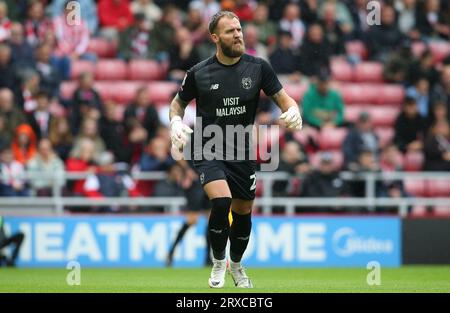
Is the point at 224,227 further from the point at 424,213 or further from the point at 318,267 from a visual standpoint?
the point at 424,213

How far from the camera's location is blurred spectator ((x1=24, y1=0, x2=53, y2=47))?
22.8m

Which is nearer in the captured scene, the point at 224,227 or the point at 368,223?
the point at 224,227

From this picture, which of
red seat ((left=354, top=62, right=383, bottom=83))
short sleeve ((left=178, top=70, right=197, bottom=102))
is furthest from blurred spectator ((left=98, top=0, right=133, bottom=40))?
short sleeve ((left=178, top=70, right=197, bottom=102))

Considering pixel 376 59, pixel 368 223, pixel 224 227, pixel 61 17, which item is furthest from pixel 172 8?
pixel 224 227

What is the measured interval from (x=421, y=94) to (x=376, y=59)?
7.25 ft

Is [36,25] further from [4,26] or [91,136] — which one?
[91,136]

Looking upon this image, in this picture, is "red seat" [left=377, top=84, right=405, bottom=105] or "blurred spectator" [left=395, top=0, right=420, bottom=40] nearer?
"red seat" [left=377, top=84, right=405, bottom=105]

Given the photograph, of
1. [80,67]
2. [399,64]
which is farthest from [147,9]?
[399,64]

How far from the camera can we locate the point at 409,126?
2253cm

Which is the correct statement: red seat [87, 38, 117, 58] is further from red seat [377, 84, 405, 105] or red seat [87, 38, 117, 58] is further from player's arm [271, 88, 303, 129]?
player's arm [271, 88, 303, 129]

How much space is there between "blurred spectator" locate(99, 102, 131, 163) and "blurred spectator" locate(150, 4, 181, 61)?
2646 millimetres

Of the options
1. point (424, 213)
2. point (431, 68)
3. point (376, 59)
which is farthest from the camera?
point (376, 59)

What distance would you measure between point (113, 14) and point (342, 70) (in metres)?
A: 5.14

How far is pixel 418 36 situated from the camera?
25.7m
